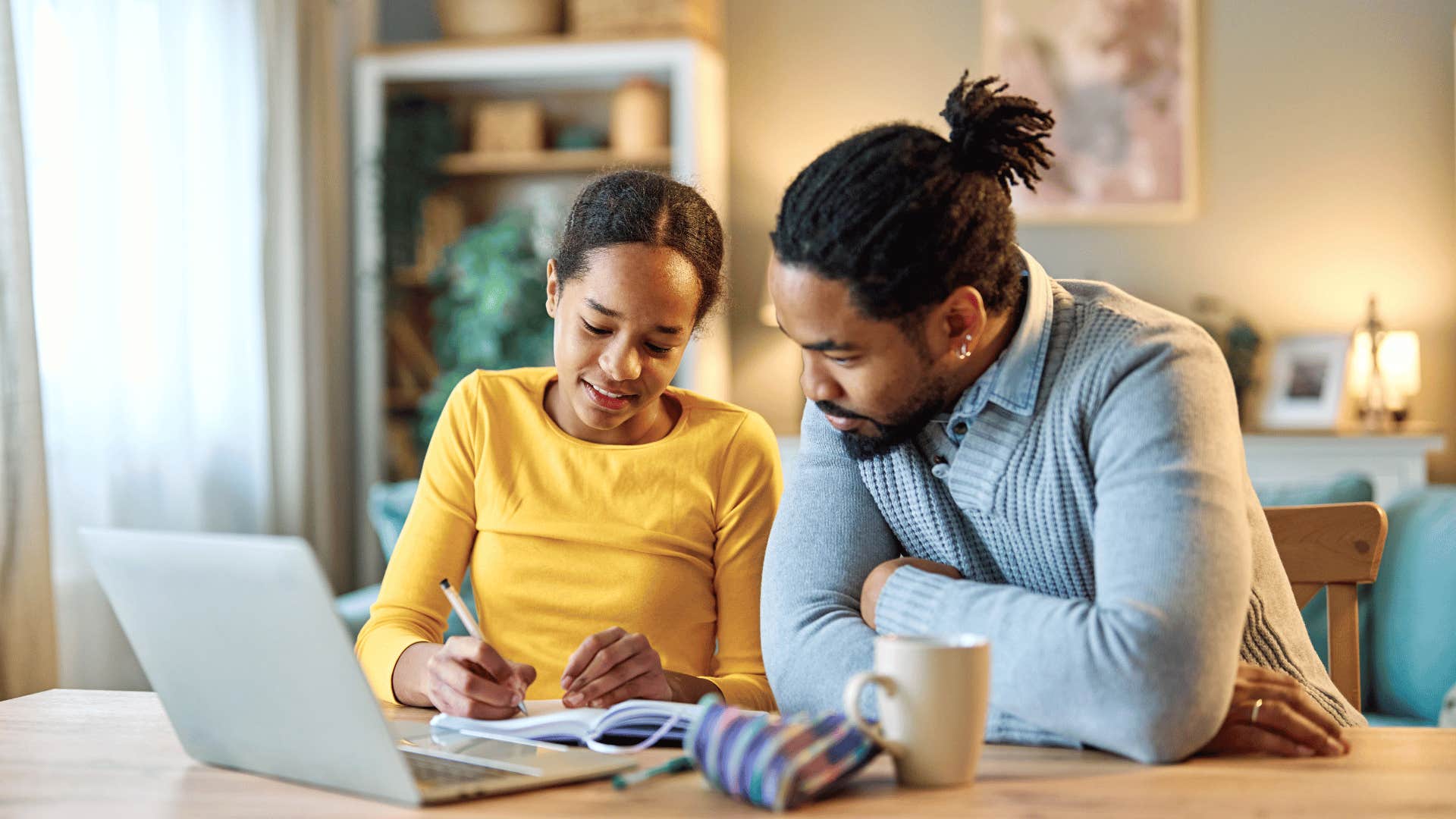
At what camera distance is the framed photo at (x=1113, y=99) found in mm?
4113

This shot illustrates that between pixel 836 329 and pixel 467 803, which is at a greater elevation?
pixel 836 329

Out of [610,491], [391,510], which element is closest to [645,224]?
[610,491]

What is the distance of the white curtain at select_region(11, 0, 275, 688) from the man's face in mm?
2187

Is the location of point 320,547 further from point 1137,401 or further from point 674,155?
point 1137,401

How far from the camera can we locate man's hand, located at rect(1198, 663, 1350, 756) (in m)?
0.97

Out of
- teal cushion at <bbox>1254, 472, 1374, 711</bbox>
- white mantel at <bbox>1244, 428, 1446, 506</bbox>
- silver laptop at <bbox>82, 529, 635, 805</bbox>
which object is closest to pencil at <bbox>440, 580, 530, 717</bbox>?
silver laptop at <bbox>82, 529, 635, 805</bbox>

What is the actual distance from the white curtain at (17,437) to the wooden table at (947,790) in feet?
5.47

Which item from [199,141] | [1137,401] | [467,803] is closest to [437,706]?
[467,803]

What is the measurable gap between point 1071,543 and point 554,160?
3.14 meters

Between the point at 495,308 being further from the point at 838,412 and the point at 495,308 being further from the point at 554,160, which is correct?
the point at 838,412

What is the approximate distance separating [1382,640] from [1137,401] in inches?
67.8

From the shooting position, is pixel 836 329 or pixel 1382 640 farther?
pixel 1382 640

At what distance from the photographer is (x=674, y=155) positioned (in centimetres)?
396

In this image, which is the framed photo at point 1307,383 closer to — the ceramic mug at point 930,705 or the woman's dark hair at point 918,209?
the woman's dark hair at point 918,209
